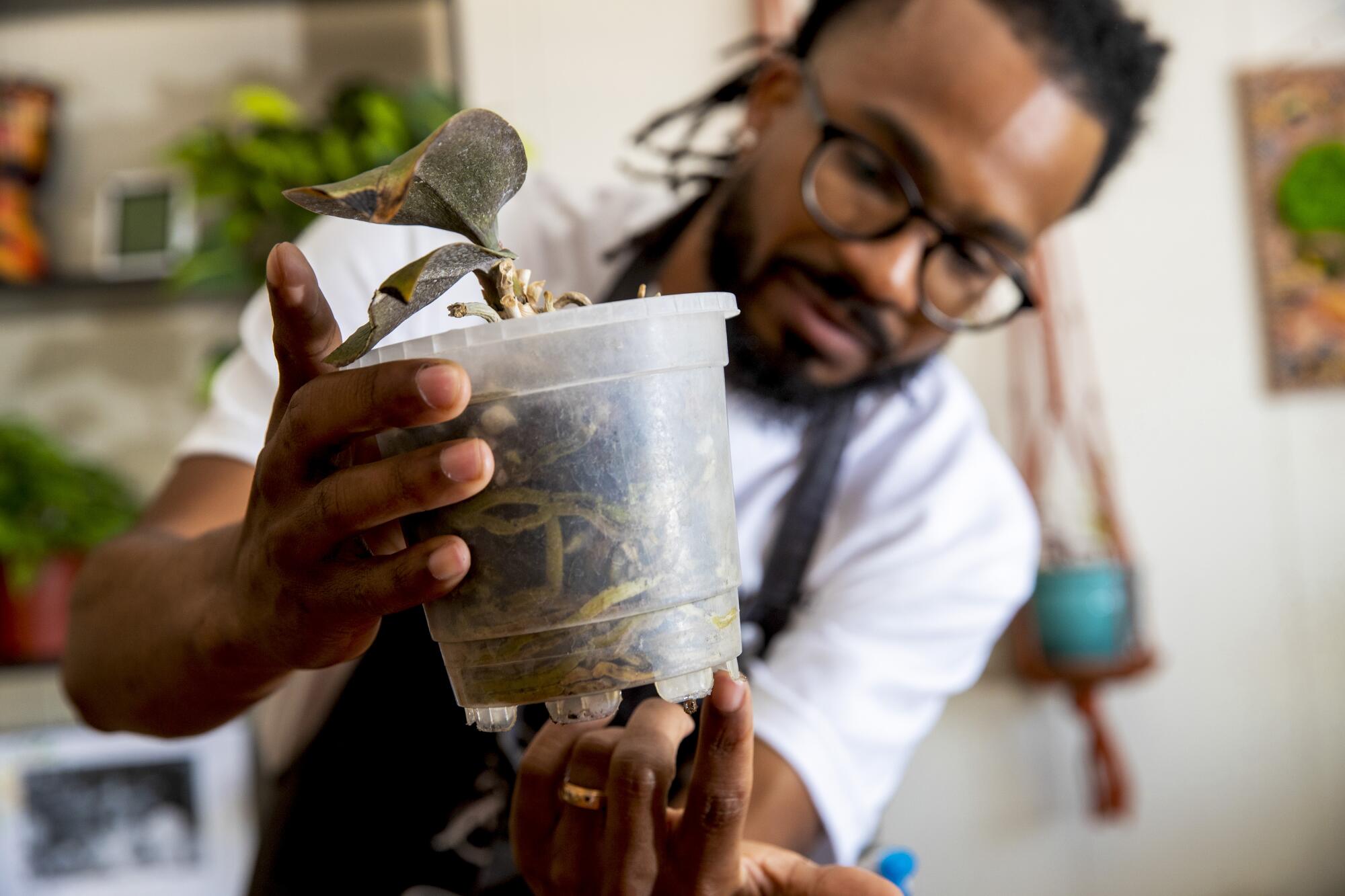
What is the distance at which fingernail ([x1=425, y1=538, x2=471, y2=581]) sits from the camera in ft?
1.43

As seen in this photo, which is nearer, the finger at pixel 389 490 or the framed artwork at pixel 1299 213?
the finger at pixel 389 490

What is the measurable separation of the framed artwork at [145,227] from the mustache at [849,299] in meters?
1.51

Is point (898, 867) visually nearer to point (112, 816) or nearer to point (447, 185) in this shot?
point (447, 185)

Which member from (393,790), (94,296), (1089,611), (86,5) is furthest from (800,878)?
(86,5)

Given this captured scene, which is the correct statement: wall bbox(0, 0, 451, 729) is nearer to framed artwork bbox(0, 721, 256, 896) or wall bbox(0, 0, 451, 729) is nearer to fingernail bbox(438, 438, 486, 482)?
framed artwork bbox(0, 721, 256, 896)

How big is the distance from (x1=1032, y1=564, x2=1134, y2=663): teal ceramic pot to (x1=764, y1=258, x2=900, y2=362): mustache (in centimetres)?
124

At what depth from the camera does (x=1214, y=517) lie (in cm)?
240

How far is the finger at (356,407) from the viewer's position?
1.34 feet

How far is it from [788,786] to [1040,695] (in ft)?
5.16

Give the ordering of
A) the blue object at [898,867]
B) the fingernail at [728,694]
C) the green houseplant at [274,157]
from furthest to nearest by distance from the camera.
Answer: the green houseplant at [274,157]
the blue object at [898,867]
the fingernail at [728,694]

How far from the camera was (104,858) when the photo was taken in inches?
82.4

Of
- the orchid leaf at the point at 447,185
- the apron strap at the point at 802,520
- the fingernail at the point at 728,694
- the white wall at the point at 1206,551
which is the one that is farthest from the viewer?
the white wall at the point at 1206,551

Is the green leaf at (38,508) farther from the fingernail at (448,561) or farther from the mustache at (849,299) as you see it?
the fingernail at (448,561)

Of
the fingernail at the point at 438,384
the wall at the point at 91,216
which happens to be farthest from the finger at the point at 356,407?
the wall at the point at 91,216
